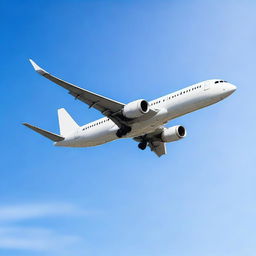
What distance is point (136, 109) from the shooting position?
131 ft

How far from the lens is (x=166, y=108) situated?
132ft

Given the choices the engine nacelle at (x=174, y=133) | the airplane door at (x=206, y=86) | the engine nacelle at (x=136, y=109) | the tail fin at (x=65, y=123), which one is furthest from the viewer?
the tail fin at (x=65, y=123)

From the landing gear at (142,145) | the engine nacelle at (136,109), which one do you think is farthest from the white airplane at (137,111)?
the landing gear at (142,145)

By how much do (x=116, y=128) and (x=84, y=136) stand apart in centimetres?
369

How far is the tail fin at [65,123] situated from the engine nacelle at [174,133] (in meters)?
8.67

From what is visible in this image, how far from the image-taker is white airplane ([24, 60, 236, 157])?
39.2 m

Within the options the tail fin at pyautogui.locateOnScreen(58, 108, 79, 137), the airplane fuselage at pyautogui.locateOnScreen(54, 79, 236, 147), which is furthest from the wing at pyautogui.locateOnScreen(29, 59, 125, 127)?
the tail fin at pyautogui.locateOnScreen(58, 108, 79, 137)

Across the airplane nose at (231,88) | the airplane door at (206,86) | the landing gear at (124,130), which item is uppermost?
the airplane door at (206,86)

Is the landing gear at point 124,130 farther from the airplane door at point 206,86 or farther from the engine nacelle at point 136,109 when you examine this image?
the airplane door at point 206,86

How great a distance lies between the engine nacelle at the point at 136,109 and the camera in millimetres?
39781

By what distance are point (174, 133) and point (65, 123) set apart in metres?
11.6

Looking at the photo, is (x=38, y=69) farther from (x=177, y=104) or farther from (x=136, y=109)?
(x=177, y=104)

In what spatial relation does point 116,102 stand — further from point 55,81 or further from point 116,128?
point 55,81

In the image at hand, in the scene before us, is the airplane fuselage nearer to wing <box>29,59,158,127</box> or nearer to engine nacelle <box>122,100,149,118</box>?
wing <box>29,59,158,127</box>
